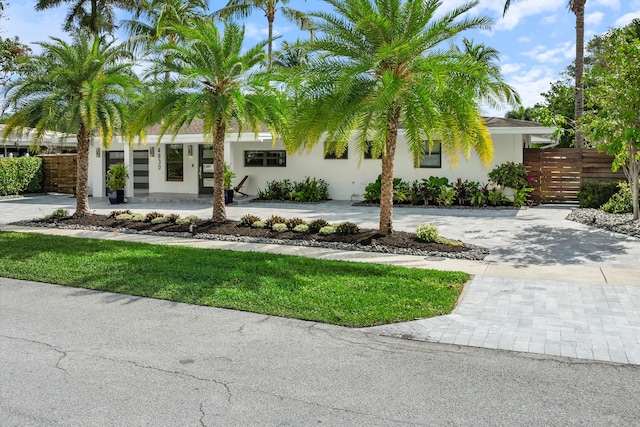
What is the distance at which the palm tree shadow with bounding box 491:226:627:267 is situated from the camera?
957 centimetres

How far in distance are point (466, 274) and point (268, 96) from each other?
6723 mm

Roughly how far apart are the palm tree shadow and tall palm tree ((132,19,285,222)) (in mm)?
6047

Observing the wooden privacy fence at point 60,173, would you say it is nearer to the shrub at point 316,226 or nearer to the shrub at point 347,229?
the shrub at point 316,226

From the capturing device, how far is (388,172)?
1141 cm

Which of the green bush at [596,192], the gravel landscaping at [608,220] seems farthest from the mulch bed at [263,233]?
the green bush at [596,192]

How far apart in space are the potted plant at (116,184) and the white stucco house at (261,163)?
30.2 inches

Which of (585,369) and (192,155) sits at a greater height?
(192,155)

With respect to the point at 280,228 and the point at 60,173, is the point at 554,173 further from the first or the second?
the point at 60,173

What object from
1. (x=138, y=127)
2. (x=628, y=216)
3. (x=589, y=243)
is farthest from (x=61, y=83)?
(x=628, y=216)

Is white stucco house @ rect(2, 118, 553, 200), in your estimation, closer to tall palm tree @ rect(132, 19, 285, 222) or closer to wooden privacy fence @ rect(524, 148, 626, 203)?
wooden privacy fence @ rect(524, 148, 626, 203)

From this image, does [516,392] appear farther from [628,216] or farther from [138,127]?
[628,216]

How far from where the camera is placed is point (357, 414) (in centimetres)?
386

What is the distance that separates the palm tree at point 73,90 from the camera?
1379cm

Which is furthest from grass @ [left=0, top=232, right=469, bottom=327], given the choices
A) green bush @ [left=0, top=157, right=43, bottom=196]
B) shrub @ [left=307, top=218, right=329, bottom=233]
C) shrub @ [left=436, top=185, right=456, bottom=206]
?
green bush @ [left=0, top=157, right=43, bottom=196]
